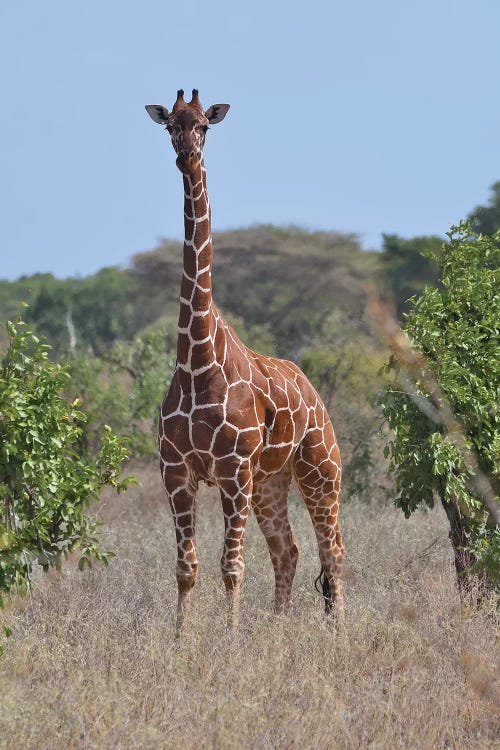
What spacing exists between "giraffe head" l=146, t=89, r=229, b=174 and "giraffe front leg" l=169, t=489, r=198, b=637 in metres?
1.99

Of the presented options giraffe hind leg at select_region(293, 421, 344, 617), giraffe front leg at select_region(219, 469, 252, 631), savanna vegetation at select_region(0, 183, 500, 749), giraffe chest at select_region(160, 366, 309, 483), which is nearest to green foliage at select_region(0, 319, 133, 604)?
savanna vegetation at select_region(0, 183, 500, 749)

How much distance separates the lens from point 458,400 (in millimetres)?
7750

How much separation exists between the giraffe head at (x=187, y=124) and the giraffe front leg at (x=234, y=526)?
1883 mm

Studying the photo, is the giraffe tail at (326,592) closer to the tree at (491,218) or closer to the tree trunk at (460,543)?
the tree trunk at (460,543)

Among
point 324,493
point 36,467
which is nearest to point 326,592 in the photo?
point 324,493

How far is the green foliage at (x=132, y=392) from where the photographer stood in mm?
14953

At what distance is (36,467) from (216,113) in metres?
2.42

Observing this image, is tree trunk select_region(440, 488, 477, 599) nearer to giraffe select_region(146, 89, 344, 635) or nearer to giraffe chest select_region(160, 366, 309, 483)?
giraffe select_region(146, 89, 344, 635)

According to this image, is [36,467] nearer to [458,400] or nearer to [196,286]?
[196,286]

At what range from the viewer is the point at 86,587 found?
28.8 ft

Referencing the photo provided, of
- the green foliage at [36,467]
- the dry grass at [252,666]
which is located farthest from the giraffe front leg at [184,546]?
the green foliage at [36,467]

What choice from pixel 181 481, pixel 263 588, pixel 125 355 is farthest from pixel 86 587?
pixel 125 355

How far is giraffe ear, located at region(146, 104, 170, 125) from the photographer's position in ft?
23.4

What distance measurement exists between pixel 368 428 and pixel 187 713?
9102mm
